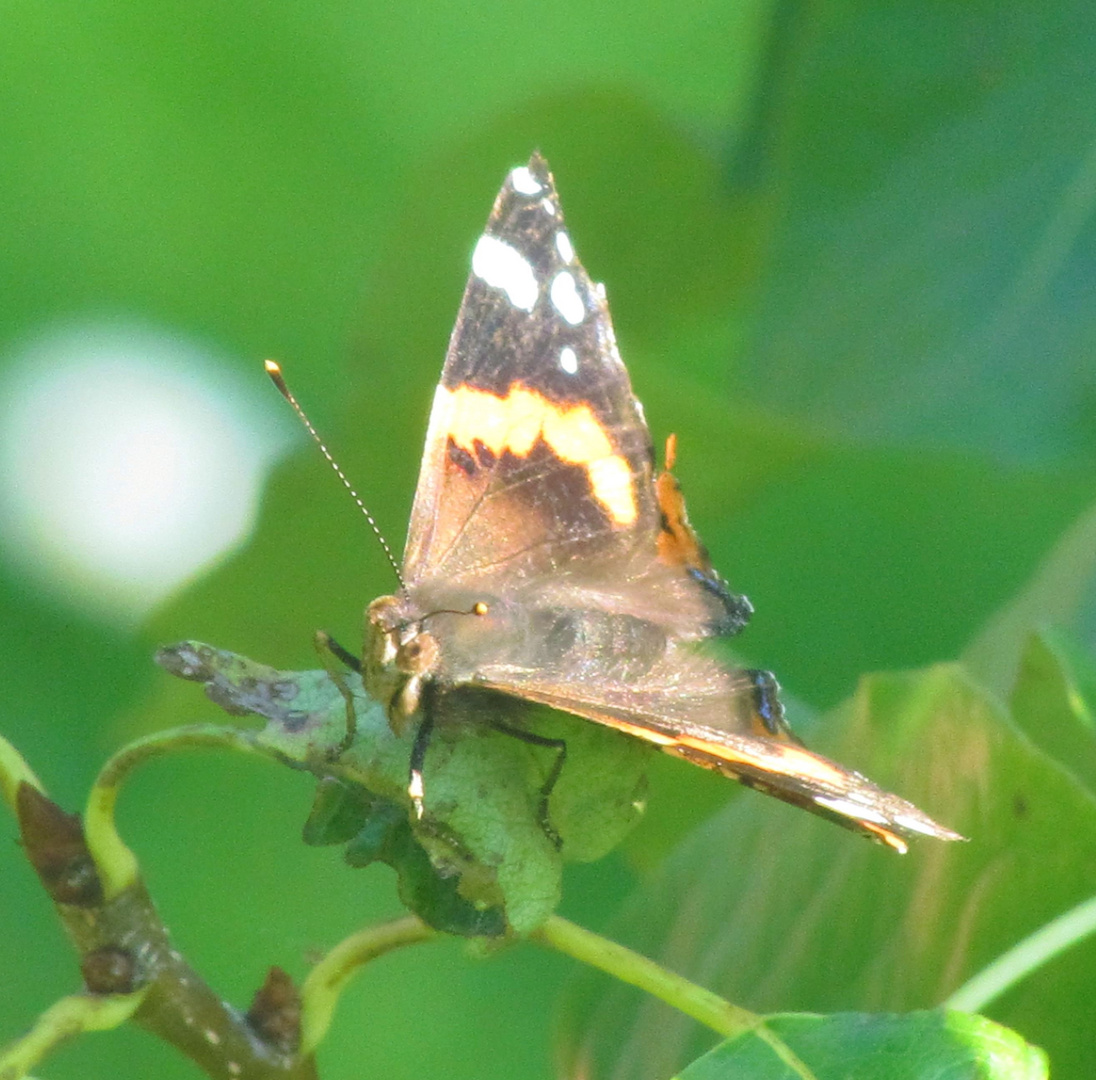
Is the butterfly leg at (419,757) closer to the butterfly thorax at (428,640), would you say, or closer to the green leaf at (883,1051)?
the butterfly thorax at (428,640)

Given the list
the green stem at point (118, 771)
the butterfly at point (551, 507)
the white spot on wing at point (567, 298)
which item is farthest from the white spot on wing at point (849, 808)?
the white spot on wing at point (567, 298)

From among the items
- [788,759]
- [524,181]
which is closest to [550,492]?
[524,181]

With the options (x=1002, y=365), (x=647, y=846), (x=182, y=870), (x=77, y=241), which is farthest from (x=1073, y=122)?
(x=77, y=241)

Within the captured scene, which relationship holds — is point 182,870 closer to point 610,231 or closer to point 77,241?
point 610,231

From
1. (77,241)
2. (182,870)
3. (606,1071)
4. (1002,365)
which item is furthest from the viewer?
(77,241)

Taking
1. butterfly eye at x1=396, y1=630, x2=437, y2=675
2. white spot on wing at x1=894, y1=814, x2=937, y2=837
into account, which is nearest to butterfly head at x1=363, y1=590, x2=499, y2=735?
butterfly eye at x1=396, y1=630, x2=437, y2=675

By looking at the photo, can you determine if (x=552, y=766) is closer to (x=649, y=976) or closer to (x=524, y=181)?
(x=649, y=976)
